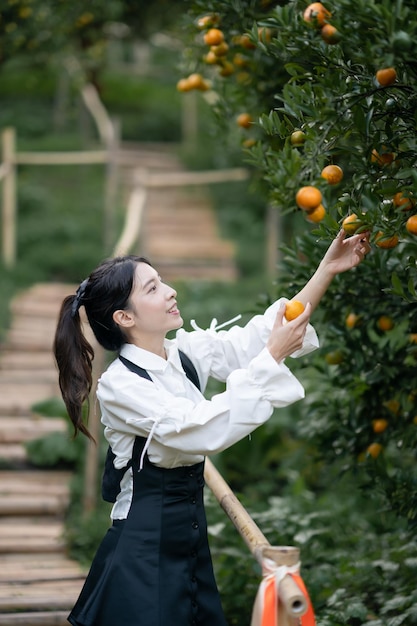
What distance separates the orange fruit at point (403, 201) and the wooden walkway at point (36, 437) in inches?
80.8

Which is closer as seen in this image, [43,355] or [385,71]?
[385,71]

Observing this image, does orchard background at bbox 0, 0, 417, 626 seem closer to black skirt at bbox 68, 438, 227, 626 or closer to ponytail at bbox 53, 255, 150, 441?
ponytail at bbox 53, 255, 150, 441

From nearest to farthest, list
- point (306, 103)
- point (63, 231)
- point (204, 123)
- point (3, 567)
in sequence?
1. point (306, 103)
2. point (3, 567)
3. point (63, 231)
4. point (204, 123)

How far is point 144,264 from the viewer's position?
2541 mm

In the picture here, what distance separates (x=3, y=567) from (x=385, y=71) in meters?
3.04

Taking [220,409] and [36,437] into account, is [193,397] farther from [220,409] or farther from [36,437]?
[36,437]

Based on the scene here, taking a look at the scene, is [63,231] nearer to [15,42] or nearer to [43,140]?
[43,140]

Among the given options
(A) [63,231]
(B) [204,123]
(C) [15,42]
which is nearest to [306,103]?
(C) [15,42]

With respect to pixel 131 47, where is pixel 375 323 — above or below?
above

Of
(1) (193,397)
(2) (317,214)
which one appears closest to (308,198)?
(2) (317,214)

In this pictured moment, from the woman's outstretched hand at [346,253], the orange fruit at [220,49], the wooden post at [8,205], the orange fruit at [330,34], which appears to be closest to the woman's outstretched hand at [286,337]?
the woman's outstretched hand at [346,253]

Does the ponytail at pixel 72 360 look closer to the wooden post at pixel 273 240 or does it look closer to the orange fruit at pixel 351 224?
the orange fruit at pixel 351 224

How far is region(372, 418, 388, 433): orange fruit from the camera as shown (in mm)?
3287

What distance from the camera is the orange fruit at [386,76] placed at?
2.13 m
